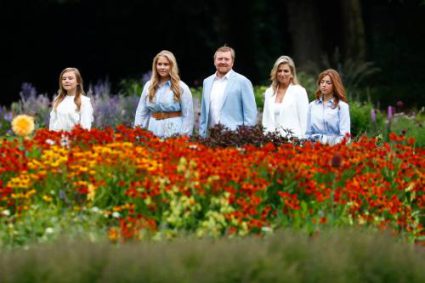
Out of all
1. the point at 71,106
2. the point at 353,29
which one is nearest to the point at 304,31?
the point at 353,29

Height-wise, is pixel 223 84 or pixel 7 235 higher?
pixel 223 84

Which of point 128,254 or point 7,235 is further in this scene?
point 7,235

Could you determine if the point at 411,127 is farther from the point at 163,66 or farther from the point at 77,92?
the point at 77,92

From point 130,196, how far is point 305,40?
59.1ft

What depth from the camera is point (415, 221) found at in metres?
8.27

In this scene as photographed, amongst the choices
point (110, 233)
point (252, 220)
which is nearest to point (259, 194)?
point (252, 220)

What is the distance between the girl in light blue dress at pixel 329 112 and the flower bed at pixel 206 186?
1919 millimetres

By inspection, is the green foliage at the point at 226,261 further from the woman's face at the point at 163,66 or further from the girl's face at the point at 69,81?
the girl's face at the point at 69,81

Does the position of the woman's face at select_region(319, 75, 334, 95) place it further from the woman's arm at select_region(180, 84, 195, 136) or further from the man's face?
the woman's arm at select_region(180, 84, 195, 136)

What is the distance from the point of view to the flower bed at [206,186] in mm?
7609

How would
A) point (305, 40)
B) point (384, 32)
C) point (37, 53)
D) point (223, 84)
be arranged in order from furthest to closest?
point (384, 32), point (37, 53), point (305, 40), point (223, 84)

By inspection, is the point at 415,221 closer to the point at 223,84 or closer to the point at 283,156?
the point at 283,156

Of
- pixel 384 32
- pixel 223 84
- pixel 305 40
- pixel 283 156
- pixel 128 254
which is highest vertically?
pixel 384 32

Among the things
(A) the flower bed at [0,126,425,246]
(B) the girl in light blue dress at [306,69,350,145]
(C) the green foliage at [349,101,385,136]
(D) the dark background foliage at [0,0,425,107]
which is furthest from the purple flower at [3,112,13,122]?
(D) the dark background foliage at [0,0,425,107]
